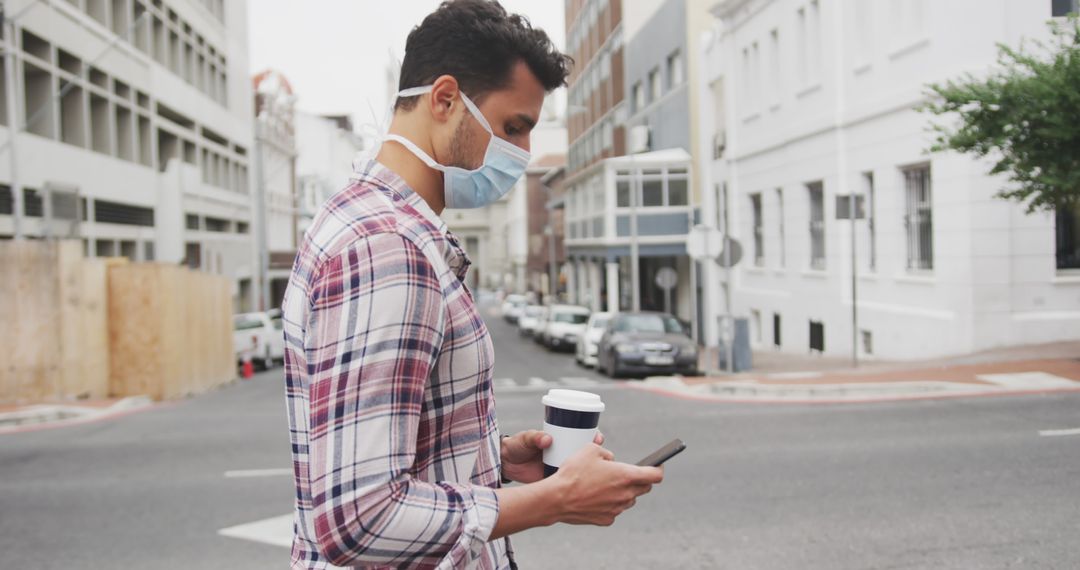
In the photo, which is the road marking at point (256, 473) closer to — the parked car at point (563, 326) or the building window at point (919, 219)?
the building window at point (919, 219)

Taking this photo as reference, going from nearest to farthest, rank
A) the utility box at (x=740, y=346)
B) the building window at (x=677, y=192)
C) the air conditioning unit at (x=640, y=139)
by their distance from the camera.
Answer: the utility box at (x=740, y=346), the building window at (x=677, y=192), the air conditioning unit at (x=640, y=139)

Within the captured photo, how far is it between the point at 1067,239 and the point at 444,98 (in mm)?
16878

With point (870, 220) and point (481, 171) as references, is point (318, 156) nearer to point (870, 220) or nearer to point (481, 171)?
point (870, 220)

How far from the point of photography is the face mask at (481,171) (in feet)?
6.68

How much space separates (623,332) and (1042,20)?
1039cm

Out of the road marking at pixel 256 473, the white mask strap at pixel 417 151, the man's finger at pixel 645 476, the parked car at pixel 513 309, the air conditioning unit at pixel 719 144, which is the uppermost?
the air conditioning unit at pixel 719 144

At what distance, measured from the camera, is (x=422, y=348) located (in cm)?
171

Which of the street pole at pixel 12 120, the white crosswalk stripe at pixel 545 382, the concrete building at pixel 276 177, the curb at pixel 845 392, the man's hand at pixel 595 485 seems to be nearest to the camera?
the man's hand at pixel 595 485

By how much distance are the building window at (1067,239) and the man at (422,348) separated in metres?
16.4

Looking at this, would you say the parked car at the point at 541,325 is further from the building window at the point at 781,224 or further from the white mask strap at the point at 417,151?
the white mask strap at the point at 417,151

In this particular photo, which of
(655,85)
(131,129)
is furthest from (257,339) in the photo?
(655,85)

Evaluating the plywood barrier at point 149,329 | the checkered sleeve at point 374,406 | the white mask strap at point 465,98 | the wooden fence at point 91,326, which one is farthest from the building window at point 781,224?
the checkered sleeve at point 374,406

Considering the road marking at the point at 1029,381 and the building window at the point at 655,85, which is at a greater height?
the building window at the point at 655,85

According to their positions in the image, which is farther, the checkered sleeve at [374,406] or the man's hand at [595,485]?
the man's hand at [595,485]
